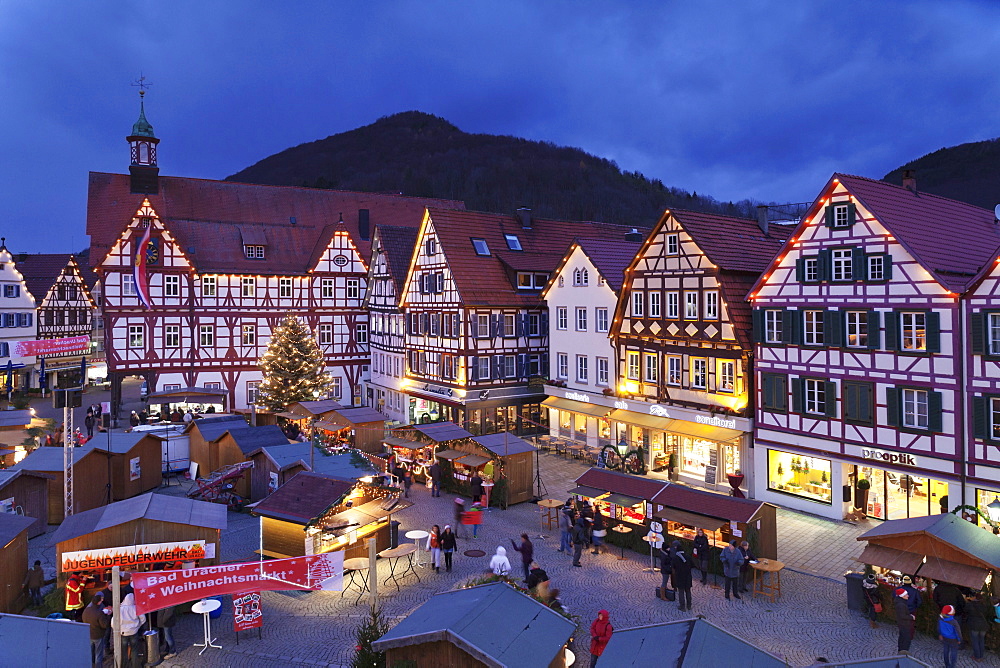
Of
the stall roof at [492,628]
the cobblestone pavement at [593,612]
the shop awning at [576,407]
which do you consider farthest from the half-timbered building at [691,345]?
the stall roof at [492,628]

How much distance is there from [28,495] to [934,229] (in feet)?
98.8

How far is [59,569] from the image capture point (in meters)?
14.9

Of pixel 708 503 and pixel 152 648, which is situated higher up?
pixel 708 503

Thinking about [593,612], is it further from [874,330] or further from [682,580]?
[874,330]

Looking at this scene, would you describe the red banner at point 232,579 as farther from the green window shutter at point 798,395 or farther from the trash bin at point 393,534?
the green window shutter at point 798,395

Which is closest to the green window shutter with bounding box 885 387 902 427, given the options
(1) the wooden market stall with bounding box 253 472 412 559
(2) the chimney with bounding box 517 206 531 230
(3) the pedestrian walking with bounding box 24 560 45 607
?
(1) the wooden market stall with bounding box 253 472 412 559

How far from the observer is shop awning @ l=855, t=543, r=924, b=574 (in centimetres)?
1386

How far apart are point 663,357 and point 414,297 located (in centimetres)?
1627

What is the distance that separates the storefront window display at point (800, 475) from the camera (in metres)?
22.5

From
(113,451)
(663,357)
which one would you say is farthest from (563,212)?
(113,451)

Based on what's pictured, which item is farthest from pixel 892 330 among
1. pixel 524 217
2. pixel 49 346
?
pixel 49 346

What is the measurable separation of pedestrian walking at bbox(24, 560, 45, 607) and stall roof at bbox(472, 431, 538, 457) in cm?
1330

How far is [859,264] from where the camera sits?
2112cm

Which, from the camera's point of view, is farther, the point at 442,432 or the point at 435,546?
the point at 442,432
